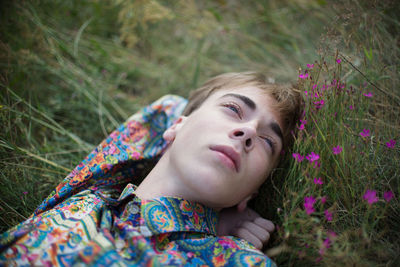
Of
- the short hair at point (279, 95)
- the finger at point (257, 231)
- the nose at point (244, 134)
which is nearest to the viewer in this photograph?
the nose at point (244, 134)

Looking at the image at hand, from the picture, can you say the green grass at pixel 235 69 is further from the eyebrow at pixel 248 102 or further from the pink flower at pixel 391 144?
the eyebrow at pixel 248 102

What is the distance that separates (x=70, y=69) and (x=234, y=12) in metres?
2.11

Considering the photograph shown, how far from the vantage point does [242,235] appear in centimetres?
160

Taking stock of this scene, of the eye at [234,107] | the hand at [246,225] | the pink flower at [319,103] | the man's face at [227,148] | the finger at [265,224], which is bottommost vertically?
the hand at [246,225]

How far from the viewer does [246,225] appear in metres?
1.63

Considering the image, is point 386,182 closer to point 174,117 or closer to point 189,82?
point 174,117

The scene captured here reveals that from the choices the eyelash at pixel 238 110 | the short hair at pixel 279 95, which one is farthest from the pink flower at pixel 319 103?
the eyelash at pixel 238 110

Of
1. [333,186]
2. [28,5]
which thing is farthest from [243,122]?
[28,5]

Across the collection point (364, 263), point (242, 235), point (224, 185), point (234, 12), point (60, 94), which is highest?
point (234, 12)

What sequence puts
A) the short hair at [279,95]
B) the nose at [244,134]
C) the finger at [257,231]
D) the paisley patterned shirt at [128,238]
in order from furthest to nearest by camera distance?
the short hair at [279,95] → the finger at [257,231] → the nose at [244,134] → the paisley patterned shirt at [128,238]

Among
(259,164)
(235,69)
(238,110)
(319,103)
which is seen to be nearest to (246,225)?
(259,164)

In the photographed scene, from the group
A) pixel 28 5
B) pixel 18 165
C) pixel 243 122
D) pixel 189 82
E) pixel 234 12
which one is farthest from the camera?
pixel 234 12

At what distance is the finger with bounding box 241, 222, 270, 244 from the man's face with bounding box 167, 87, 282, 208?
15 centimetres

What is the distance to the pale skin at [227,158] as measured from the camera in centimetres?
139
